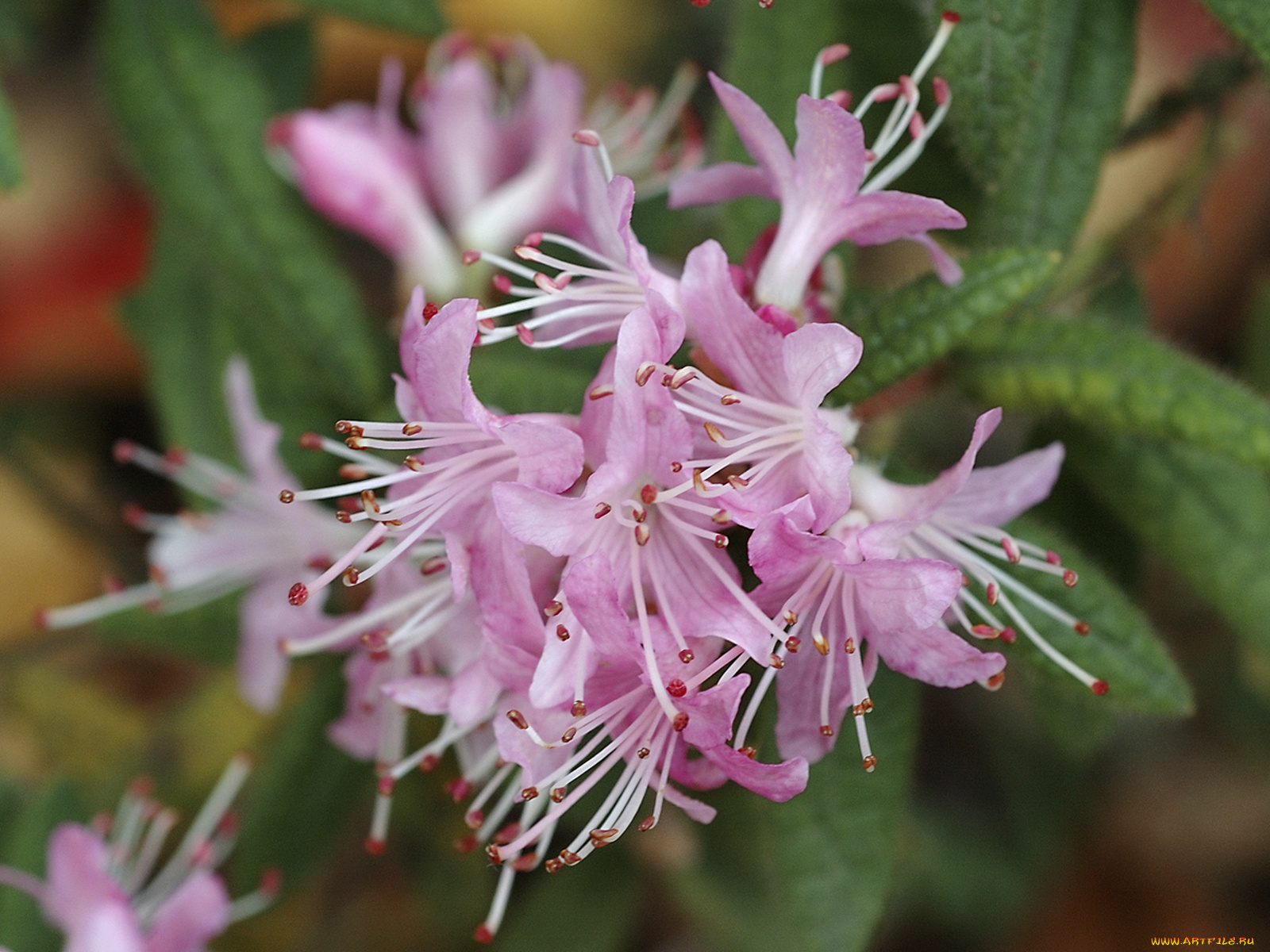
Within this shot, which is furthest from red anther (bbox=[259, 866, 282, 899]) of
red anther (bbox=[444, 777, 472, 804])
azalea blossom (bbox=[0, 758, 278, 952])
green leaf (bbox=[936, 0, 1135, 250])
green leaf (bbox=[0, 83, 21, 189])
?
green leaf (bbox=[936, 0, 1135, 250])

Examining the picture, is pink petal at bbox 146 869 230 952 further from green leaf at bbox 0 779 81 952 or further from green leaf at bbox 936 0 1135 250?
green leaf at bbox 936 0 1135 250

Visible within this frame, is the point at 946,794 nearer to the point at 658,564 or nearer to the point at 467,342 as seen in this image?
the point at 658,564

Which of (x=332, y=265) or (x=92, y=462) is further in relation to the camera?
(x=92, y=462)

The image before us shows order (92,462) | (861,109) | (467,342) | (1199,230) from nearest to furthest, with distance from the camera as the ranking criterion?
(467,342) → (861,109) → (1199,230) → (92,462)

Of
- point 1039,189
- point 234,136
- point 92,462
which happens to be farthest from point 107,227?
point 1039,189

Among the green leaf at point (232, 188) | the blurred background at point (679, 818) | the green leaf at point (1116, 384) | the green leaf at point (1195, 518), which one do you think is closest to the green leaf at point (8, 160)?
the blurred background at point (679, 818)

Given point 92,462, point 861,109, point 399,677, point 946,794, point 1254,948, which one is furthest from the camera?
point 92,462

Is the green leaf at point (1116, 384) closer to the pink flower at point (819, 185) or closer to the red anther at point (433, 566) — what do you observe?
the pink flower at point (819, 185)
